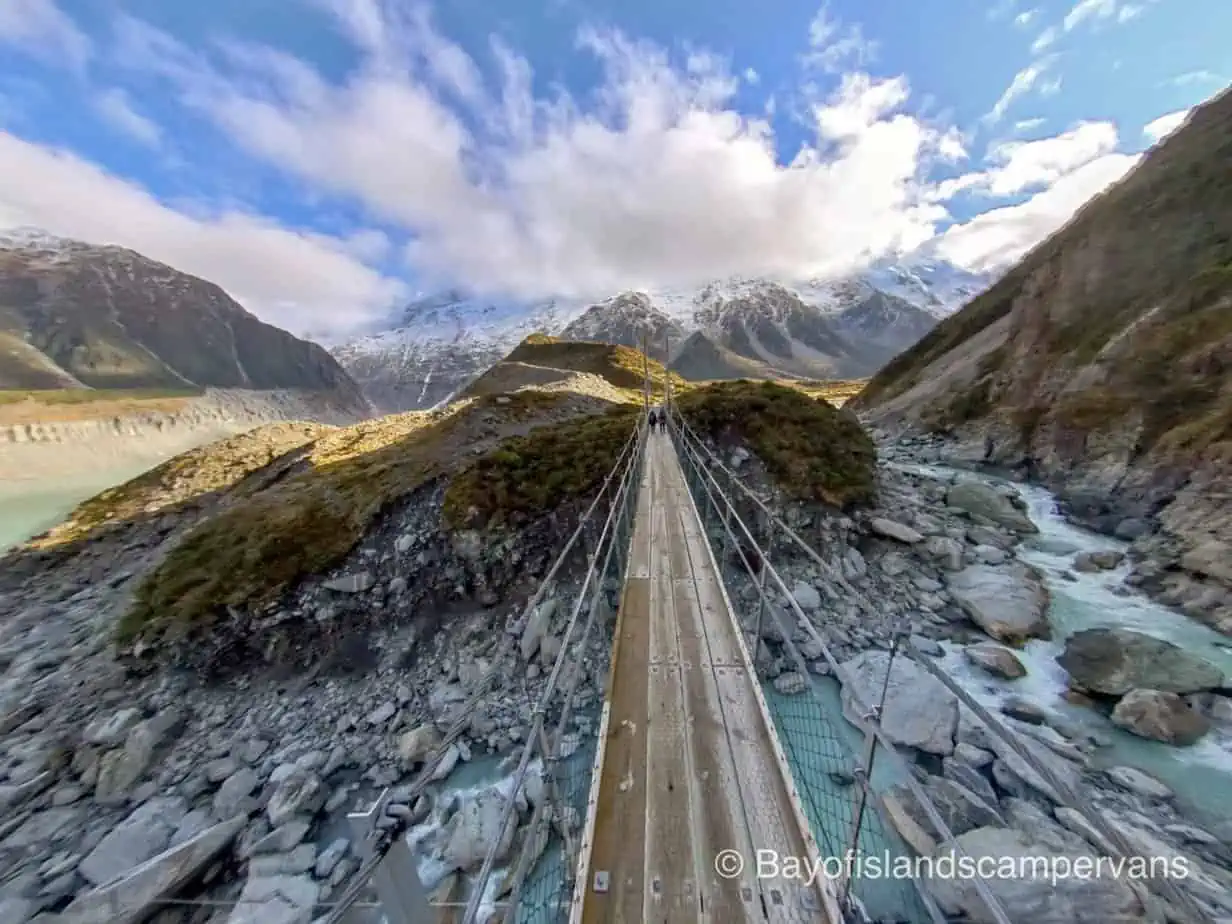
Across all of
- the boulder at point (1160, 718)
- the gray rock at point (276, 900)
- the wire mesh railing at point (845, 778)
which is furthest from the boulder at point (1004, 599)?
the gray rock at point (276, 900)

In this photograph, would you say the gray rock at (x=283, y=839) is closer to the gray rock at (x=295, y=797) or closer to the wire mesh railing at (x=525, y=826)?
the gray rock at (x=295, y=797)

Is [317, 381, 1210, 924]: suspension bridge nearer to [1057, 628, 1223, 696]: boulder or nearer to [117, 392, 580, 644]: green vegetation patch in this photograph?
[1057, 628, 1223, 696]: boulder

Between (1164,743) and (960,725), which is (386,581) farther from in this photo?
(1164,743)

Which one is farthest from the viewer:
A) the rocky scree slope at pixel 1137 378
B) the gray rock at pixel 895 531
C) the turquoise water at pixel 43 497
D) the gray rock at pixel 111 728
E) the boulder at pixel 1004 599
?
the turquoise water at pixel 43 497

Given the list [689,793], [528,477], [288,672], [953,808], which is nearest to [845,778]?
[953,808]

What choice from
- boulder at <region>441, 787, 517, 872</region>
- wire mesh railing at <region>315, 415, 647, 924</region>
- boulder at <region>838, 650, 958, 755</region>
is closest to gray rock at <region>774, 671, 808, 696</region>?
boulder at <region>838, 650, 958, 755</region>

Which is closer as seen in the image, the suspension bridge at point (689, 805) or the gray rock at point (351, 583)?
the suspension bridge at point (689, 805)

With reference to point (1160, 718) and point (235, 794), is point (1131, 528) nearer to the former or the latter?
point (1160, 718)
